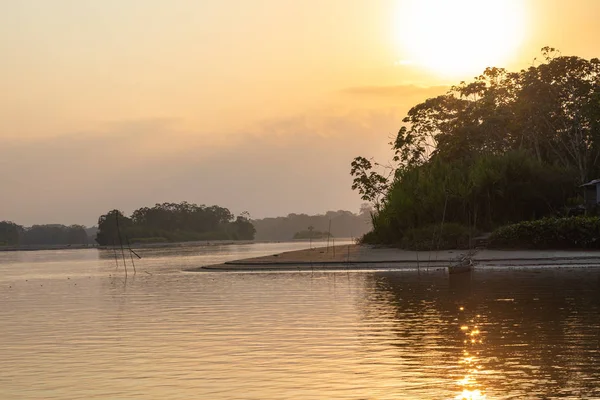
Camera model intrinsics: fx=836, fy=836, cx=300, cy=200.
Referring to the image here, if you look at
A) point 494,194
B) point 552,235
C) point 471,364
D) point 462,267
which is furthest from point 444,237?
point 471,364

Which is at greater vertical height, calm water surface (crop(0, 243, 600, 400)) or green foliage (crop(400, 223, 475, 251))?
green foliage (crop(400, 223, 475, 251))

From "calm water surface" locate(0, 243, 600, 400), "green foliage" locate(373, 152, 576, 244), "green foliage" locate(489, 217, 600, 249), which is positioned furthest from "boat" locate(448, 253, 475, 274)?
"green foliage" locate(373, 152, 576, 244)

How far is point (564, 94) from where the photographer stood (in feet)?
276

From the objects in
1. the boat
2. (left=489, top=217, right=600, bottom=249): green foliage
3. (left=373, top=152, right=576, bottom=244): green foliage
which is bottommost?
the boat

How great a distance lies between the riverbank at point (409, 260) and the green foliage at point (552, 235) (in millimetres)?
1590

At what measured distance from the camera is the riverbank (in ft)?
142

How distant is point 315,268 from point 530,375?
34.0 metres

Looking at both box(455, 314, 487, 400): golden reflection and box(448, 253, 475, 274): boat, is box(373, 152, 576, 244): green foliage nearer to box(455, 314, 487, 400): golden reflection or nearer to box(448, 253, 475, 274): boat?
box(448, 253, 475, 274): boat

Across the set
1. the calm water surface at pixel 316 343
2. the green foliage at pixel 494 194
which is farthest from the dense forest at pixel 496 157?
the calm water surface at pixel 316 343

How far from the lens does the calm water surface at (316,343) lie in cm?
1409

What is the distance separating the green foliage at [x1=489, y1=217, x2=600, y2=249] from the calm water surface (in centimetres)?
1349

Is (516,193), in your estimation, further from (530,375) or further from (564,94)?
(530,375)

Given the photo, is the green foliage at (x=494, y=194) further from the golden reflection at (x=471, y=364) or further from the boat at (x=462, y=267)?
the golden reflection at (x=471, y=364)

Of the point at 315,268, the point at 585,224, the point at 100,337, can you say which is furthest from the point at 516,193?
the point at 100,337
